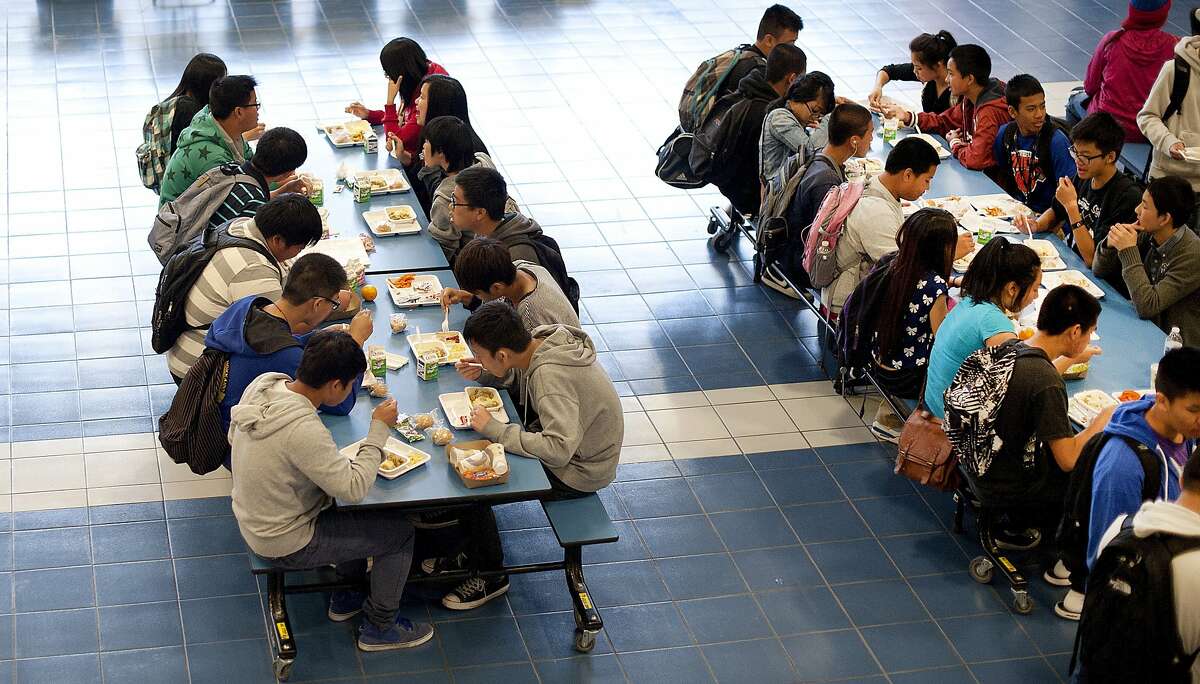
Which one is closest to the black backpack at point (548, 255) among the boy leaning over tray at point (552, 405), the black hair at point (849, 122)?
the boy leaning over tray at point (552, 405)

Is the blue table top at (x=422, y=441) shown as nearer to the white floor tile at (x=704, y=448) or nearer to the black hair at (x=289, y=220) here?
the black hair at (x=289, y=220)

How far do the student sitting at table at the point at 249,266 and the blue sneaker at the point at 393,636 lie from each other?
5.25 ft

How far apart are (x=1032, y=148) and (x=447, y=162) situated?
371cm

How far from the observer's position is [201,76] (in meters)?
7.98

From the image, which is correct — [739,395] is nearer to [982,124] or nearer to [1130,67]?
[982,124]

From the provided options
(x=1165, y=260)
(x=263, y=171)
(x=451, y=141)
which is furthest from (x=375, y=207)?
(x=1165, y=260)

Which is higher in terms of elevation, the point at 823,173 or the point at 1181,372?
the point at 1181,372

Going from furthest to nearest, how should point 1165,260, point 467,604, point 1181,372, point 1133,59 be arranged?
point 1133,59 → point 1165,260 → point 467,604 → point 1181,372

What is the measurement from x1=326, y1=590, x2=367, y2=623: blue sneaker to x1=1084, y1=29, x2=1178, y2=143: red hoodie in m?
6.61

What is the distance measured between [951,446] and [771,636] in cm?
125

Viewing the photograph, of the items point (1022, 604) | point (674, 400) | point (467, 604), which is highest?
point (1022, 604)

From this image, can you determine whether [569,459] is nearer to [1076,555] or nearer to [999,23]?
[1076,555]

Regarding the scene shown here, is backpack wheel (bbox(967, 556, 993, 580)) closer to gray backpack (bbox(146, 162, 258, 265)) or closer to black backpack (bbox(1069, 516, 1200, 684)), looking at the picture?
black backpack (bbox(1069, 516, 1200, 684))

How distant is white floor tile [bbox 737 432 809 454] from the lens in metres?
7.31
